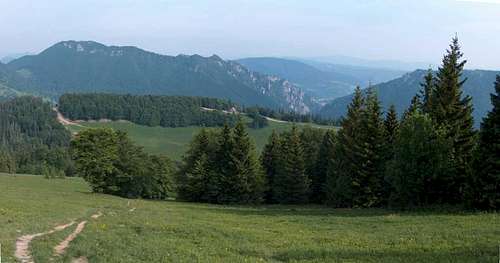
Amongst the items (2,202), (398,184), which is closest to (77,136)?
(2,202)

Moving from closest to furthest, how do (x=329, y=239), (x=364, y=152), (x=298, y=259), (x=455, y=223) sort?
1. (x=298, y=259)
2. (x=329, y=239)
3. (x=455, y=223)
4. (x=364, y=152)

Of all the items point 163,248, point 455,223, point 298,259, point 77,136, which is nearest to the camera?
point 298,259

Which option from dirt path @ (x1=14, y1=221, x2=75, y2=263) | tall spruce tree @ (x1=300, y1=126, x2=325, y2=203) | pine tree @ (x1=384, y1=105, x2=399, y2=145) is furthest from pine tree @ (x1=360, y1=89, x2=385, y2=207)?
dirt path @ (x1=14, y1=221, x2=75, y2=263)

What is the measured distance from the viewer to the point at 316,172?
76875mm

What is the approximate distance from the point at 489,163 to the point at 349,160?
20.6m

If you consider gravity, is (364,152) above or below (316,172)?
above

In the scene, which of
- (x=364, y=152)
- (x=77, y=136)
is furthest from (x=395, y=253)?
(x=77, y=136)

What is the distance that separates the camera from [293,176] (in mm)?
71875

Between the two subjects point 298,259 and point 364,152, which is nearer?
point 298,259

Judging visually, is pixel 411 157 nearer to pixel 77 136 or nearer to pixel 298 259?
pixel 298 259

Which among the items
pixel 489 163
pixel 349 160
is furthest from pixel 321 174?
pixel 489 163

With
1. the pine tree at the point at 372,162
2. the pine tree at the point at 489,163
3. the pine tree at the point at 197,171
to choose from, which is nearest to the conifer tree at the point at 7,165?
the pine tree at the point at 197,171

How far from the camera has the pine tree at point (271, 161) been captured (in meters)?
77.8

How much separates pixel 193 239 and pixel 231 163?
44425 mm
